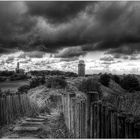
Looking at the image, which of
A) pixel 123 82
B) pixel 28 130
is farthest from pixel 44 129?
pixel 123 82

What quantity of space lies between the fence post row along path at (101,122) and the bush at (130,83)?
41664mm

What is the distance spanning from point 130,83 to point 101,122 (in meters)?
45.3

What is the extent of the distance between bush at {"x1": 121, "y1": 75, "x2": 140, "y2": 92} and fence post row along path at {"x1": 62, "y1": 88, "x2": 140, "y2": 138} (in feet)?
137

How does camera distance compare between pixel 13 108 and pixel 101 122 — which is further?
pixel 13 108

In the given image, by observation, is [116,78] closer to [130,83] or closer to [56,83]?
[130,83]

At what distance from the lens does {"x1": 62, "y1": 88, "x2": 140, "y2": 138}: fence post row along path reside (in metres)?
2.88

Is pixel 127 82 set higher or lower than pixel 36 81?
lower

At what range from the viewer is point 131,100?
8883mm

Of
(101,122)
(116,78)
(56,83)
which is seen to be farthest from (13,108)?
(116,78)

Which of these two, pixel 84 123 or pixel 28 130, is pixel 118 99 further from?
pixel 84 123

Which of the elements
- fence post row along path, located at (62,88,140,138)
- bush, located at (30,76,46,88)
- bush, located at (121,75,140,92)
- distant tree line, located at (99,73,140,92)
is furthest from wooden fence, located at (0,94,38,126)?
distant tree line, located at (99,73,140,92)

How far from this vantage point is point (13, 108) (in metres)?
9.45

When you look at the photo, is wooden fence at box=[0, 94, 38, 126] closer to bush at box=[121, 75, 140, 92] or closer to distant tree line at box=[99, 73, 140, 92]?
bush at box=[121, 75, 140, 92]

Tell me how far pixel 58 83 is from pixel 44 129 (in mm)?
23512
